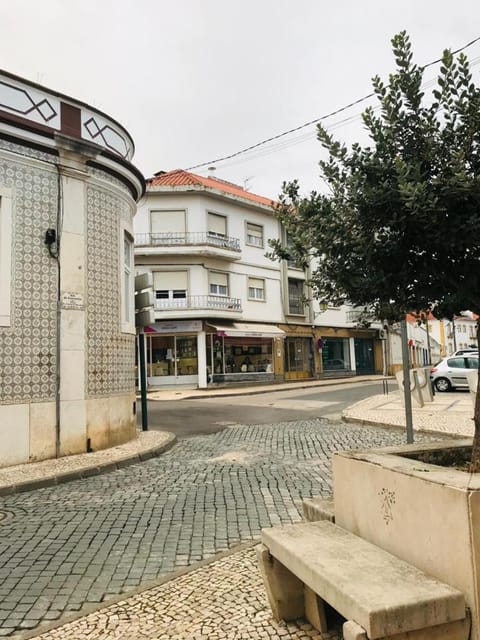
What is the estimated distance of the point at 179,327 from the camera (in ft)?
88.1

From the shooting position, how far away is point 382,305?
3.51 m

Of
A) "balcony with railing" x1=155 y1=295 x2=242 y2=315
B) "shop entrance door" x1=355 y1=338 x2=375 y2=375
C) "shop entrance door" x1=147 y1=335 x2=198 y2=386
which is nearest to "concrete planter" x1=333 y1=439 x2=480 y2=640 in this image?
"balcony with railing" x1=155 y1=295 x2=242 y2=315

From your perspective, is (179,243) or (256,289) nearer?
(179,243)

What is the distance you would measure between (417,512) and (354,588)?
558 millimetres

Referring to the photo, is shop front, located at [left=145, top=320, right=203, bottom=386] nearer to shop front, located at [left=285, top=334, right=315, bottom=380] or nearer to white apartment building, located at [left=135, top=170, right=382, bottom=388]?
white apartment building, located at [left=135, top=170, right=382, bottom=388]

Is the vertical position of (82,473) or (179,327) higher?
(179,327)

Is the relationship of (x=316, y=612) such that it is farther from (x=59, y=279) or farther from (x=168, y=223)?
(x=168, y=223)

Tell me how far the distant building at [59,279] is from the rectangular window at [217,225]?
18310 millimetres

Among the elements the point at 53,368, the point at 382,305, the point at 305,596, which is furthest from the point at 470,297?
the point at 53,368

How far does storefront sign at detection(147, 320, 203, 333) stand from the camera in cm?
2678

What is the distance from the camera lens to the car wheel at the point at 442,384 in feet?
67.2

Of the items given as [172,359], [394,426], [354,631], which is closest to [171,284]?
[172,359]

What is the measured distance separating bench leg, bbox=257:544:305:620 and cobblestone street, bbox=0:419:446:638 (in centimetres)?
50

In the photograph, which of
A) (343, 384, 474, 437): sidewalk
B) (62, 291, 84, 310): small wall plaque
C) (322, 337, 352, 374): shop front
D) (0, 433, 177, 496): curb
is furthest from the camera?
(322, 337, 352, 374): shop front
